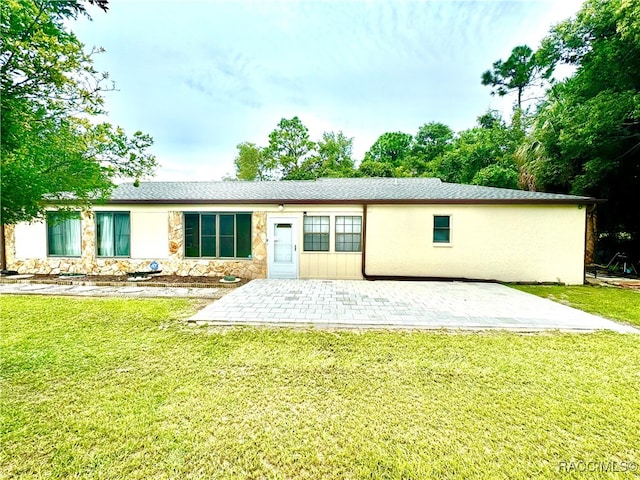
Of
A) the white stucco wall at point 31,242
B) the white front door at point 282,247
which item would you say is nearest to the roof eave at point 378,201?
the white front door at point 282,247

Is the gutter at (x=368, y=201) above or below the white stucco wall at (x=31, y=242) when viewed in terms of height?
above

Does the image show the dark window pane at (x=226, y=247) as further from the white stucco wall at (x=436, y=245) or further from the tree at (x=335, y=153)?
the tree at (x=335, y=153)

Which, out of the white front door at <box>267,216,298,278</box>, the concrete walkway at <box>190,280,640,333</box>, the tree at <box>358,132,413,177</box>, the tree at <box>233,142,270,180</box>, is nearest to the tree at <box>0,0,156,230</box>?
the concrete walkway at <box>190,280,640,333</box>

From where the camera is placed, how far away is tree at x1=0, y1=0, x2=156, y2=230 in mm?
2822

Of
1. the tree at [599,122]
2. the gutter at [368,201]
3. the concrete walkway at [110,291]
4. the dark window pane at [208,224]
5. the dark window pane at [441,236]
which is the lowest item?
the concrete walkway at [110,291]

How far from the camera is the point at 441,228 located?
8.55m

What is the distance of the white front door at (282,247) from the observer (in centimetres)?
882

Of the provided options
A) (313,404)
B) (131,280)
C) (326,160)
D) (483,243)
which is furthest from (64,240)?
(326,160)

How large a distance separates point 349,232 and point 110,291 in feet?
22.4

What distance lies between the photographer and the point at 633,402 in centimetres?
255

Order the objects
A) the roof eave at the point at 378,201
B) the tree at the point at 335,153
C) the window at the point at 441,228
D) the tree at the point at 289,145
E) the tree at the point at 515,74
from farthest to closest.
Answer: the tree at the point at 289,145 < the tree at the point at 335,153 < the tree at the point at 515,74 < the window at the point at 441,228 < the roof eave at the point at 378,201

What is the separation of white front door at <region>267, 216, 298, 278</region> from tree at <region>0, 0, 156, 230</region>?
16.7 feet

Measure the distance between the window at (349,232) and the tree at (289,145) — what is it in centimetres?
2179

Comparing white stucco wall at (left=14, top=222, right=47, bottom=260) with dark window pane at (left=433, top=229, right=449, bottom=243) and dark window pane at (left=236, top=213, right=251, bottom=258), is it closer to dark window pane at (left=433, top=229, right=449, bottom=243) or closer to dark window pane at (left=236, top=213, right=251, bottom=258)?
dark window pane at (left=236, top=213, right=251, bottom=258)
